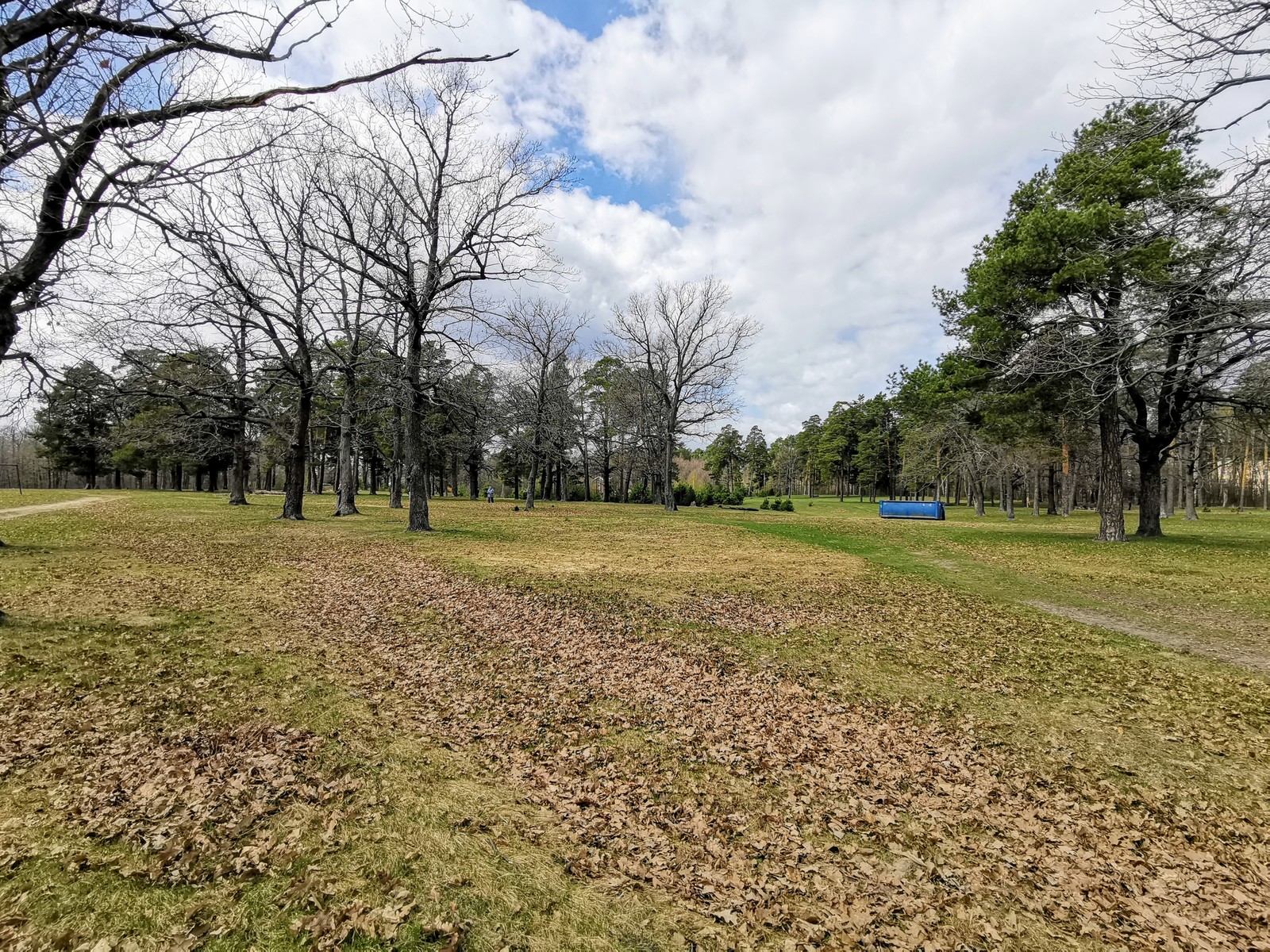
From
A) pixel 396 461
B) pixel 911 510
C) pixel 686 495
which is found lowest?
pixel 911 510

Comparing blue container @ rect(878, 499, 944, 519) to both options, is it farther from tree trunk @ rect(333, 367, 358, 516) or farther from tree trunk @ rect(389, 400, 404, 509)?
tree trunk @ rect(333, 367, 358, 516)

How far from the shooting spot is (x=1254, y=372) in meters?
13.0

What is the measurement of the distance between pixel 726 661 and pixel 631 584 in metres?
4.03

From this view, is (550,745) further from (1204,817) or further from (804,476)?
(804,476)

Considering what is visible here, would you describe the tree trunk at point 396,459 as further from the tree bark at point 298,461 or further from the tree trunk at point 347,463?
the tree bark at point 298,461

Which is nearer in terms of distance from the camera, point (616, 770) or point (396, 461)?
point (616, 770)

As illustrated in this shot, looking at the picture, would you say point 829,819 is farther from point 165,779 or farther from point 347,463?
point 347,463

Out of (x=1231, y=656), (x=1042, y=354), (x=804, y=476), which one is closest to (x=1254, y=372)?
(x=1042, y=354)

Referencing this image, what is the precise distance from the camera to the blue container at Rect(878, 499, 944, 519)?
30.7 meters

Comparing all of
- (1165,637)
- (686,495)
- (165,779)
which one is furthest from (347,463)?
(686,495)

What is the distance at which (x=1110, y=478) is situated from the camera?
650 inches

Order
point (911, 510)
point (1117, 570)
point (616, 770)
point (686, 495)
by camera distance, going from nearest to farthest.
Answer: point (616, 770) < point (1117, 570) < point (911, 510) < point (686, 495)

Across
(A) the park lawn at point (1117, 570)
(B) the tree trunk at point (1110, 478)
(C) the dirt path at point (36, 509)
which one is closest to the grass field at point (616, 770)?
(A) the park lawn at point (1117, 570)

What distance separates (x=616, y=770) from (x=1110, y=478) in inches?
773
